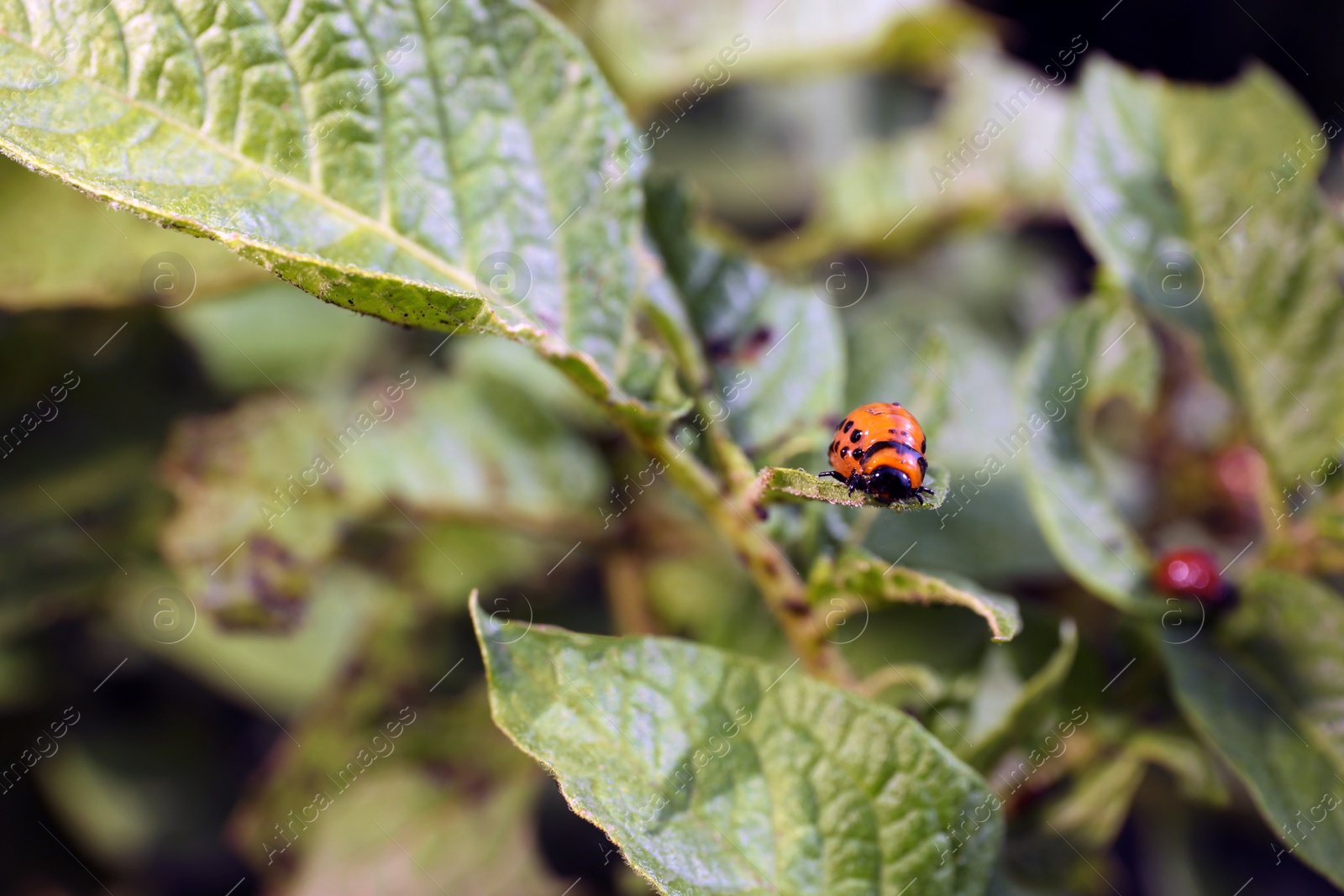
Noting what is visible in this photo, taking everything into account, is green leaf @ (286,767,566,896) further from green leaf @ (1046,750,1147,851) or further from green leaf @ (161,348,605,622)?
green leaf @ (1046,750,1147,851)

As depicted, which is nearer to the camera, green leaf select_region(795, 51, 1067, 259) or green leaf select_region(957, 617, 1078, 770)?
green leaf select_region(957, 617, 1078, 770)

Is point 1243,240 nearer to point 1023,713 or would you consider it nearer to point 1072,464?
point 1072,464

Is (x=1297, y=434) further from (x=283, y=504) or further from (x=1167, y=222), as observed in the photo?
(x=283, y=504)

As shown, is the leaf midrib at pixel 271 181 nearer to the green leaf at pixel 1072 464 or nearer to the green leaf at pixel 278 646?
the green leaf at pixel 1072 464

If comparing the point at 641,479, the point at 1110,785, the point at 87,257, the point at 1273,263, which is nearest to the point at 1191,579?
the point at 1110,785

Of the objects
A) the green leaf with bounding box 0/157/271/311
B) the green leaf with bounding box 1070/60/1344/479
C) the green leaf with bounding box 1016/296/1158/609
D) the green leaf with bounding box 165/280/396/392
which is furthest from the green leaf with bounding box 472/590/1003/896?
the green leaf with bounding box 165/280/396/392

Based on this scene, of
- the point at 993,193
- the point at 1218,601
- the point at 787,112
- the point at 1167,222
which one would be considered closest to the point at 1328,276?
the point at 1167,222
